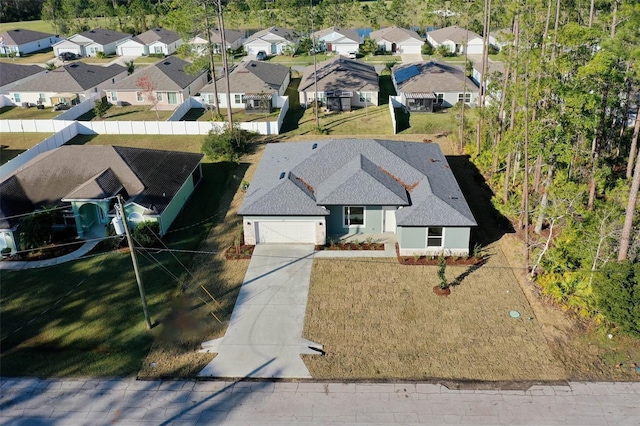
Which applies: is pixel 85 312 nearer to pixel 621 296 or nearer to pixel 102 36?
pixel 621 296

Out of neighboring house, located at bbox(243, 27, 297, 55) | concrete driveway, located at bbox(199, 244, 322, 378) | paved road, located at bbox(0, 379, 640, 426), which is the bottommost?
paved road, located at bbox(0, 379, 640, 426)

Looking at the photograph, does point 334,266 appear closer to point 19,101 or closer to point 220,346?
point 220,346

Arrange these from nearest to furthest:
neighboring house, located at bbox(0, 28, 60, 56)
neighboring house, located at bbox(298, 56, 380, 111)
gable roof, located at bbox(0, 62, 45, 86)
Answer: neighboring house, located at bbox(298, 56, 380, 111) < gable roof, located at bbox(0, 62, 45, 86) < neighboring house, located at bbox(0, 28, 60, 56)

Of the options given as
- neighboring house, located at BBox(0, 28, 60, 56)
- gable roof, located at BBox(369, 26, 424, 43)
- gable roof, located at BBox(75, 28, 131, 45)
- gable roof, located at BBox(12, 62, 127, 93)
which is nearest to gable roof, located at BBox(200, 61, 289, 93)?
gable roof, located at BBox(12, 62, 127, 93)

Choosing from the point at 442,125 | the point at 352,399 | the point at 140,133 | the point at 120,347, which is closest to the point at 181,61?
the point at 140,133

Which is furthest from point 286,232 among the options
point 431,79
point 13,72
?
point 13,72

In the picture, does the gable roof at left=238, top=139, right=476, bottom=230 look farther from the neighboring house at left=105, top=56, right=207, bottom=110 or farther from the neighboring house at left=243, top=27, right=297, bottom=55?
the neighboring house at left=243, top=27, right=297, bottom=55

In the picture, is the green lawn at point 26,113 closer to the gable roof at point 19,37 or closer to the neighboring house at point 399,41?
the gable roof at point 19,37
